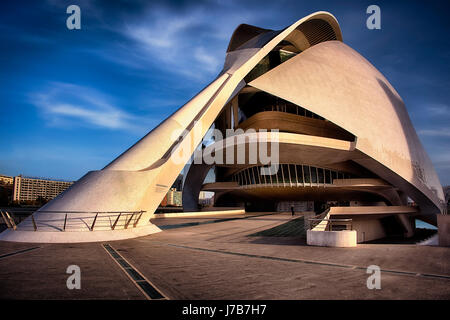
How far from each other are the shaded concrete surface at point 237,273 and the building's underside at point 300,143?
413cm

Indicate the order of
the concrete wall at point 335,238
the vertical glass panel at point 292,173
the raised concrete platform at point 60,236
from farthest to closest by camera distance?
the vertical glass panel at point 292,173 < the raised concrete platform at point 60,236 < the concrete wall at point 335,238

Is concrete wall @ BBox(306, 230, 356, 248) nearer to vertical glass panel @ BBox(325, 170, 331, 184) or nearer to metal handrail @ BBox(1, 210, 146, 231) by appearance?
metal handrail @ BBox(1, 210, 146, 231)

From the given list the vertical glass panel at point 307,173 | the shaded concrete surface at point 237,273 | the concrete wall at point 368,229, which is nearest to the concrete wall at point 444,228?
the shaded concrete surface at point 237,273

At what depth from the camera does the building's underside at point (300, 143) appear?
11.7 metres

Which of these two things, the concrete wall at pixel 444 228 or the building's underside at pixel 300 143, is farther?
the building's underside at pixel 300 143

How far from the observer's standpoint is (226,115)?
33031 millimetres

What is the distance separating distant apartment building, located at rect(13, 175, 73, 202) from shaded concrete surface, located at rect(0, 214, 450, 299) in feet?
267

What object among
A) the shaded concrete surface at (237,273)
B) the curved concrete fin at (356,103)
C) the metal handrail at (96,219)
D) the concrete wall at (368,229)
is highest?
the curved concrete fin at (356,103)

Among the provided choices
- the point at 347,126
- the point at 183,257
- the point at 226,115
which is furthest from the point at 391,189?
the point at 183,257

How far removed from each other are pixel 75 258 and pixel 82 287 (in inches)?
106

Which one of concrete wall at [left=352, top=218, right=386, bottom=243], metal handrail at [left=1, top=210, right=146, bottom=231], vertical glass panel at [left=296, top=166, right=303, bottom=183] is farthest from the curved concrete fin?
metal handrail at [left=1, top=210, right=146, bottom=231]

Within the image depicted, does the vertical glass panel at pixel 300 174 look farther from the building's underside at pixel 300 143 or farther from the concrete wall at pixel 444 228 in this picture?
the concrete wall at pixel 444 228

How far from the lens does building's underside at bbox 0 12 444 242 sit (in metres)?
11.7
